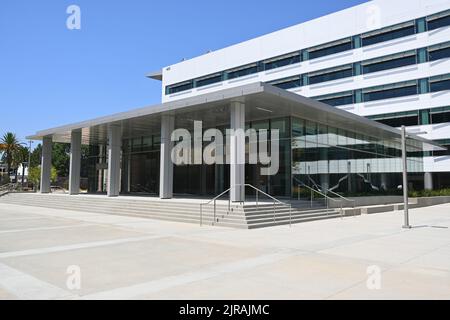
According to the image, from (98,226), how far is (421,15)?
137 ft

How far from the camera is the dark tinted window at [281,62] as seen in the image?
51494 mm

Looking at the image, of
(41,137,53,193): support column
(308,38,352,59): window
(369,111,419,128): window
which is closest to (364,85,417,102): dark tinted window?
(369,111,419,128): window

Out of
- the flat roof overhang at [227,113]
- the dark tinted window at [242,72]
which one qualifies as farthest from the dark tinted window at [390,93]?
the dark tinted window at [242,72]

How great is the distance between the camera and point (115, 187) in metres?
25.7

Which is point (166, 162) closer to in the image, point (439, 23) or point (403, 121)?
point (403, 121)

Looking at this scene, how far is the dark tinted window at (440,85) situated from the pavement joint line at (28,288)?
4342 cm

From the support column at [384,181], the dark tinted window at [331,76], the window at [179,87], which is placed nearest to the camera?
the support column at [384,181]

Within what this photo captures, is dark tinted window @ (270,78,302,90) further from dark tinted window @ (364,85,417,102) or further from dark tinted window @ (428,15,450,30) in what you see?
dark tinted window @ (428,15,450,30)

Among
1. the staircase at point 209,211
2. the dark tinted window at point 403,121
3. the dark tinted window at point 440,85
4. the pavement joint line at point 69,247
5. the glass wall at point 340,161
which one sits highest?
the dark tinted window at point 440,85

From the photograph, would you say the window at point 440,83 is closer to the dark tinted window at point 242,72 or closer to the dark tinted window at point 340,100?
the dark tinted window at point 340,100

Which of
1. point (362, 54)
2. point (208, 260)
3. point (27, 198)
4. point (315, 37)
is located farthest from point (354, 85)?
point (208, 260)

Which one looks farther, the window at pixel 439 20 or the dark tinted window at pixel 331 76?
the dark tinted window at pixel 331 76
